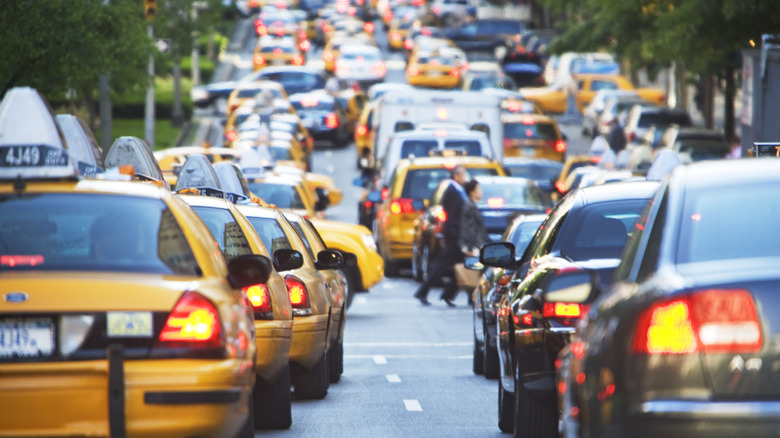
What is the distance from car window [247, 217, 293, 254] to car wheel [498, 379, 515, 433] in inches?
97.1

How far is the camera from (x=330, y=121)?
47438 millimetres

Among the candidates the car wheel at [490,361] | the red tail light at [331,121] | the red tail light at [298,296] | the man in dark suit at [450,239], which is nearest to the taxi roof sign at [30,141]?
the red tail light at [298,296]

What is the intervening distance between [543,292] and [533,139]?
29799mm

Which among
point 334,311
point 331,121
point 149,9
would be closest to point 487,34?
point 331,121

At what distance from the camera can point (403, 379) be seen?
13547mm

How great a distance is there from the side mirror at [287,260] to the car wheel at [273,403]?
650mm

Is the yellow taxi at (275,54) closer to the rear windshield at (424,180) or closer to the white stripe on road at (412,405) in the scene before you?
the rear windshield at (424,180)

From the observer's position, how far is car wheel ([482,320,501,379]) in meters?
13.0

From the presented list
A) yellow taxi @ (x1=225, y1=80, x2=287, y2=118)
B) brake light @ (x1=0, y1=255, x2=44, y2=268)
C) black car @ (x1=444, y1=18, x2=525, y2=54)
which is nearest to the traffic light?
yellow taxi @ (x1=225, y1=80, x2=287, y2=118)

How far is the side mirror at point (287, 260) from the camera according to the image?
10383 mm

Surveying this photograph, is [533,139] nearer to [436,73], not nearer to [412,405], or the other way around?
[436,73]

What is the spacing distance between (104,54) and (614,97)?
2791 centimetres

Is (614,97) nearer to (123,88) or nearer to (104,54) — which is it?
(123,88)

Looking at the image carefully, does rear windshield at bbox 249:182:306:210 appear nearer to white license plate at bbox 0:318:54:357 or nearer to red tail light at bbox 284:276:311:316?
red tail light at bbox 284:276:311:316
